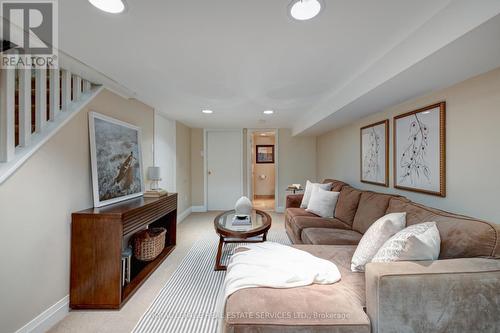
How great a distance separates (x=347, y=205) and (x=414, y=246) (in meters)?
1.65

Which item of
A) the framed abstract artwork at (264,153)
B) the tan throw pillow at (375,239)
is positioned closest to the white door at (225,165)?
the framed abstract artwork at (264,153)

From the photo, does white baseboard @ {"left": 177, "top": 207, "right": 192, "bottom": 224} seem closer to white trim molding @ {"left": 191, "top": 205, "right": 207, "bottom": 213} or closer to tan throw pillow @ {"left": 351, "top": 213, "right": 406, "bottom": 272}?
white trim molding @ {"left": 191, "top": 205, "right": 207, "bottom": 213}

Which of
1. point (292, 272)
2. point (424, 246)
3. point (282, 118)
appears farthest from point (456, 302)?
point (282, 118)

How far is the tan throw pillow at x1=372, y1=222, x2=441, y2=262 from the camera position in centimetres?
131

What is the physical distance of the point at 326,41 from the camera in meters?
1.63

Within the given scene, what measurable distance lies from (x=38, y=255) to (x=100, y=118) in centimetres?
129

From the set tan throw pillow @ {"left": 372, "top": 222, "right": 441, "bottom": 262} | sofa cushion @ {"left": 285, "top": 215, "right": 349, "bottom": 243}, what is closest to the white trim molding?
sofa cushion @ {"left": 285, "top": 215, "right": 349, "bottom": 243}

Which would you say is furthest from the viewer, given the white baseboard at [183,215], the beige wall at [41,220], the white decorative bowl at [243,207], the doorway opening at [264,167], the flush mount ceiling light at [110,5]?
the doorway opening at [264,167]

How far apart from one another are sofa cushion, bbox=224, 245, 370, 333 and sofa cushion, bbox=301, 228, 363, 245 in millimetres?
919

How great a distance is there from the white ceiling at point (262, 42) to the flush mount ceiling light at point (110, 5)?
0.13 feet

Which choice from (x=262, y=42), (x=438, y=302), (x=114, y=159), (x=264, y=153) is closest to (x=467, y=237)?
(x=438, y=302)

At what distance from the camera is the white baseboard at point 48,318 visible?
161cm

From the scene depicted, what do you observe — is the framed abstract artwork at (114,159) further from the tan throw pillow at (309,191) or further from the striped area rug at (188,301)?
the tan throw pillow at (309,191)

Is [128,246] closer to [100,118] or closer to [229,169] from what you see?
[100,118]
